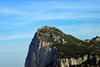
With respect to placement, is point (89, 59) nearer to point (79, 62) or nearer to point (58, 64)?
point (79, 62)

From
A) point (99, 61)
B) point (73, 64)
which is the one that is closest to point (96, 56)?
point (99, 61)

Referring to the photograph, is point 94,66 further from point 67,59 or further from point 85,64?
point 67,59

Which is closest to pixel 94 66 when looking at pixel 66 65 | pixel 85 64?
pixel 85 64

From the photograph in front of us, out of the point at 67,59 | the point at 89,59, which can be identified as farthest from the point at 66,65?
the point at 89,59

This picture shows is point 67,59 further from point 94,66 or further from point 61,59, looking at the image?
point 94,66

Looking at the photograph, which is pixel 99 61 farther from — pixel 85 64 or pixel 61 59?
pixel 61 59
